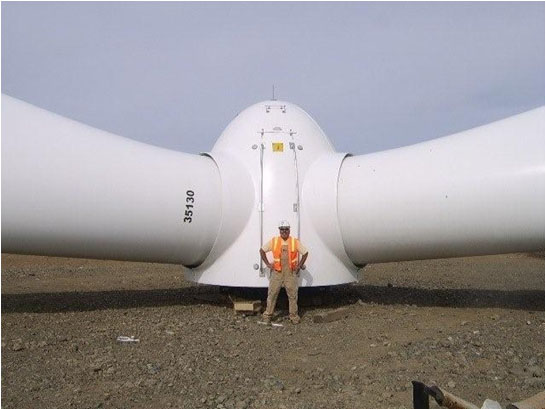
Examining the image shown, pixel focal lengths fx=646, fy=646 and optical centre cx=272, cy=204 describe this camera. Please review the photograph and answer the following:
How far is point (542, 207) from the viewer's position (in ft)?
22.0

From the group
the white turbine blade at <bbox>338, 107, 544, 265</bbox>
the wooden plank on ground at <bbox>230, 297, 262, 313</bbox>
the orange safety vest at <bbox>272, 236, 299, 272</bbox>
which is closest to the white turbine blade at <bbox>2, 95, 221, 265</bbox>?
the orange safety vest at <bbox>272, 236, 299, 272</bbox>

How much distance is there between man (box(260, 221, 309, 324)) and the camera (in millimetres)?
7668

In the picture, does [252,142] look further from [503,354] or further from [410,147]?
[503,354]

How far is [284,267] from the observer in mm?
7688

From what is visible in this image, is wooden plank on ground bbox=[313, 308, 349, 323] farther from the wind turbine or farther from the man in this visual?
the wind turbine

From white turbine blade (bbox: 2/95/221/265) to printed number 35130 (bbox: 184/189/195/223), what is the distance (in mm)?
12

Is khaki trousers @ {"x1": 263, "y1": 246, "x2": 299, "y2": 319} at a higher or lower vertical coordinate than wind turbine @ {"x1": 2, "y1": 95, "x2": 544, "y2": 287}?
lower

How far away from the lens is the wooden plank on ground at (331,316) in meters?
7.72

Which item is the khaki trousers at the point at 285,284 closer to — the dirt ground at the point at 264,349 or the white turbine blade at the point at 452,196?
the dirt ground at the point at 264,349

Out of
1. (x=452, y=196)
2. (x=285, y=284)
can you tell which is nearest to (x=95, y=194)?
(x=285, y=284)

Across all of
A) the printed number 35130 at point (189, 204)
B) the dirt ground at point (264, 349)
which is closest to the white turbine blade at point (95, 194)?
the printed number 35130 at point (189, 204)

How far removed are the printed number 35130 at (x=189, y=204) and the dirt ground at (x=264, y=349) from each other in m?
1.23

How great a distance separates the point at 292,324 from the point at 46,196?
314 cm

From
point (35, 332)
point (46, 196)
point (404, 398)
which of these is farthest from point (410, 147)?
point (35, 332)
